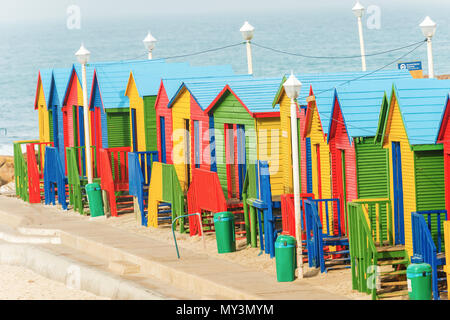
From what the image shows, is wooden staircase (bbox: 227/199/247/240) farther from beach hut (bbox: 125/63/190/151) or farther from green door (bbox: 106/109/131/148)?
green door (bbox: 106/109/131/148)

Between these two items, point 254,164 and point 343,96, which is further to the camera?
point 254,164

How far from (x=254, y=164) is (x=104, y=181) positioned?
7.18m

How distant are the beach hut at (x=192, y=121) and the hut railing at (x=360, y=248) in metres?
7.61

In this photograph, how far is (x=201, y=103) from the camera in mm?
24328

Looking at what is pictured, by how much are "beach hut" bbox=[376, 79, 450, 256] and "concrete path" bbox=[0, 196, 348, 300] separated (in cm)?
200

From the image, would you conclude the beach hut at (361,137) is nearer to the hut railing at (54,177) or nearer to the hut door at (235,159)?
the hut door at (235,159)

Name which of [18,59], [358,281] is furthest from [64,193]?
[18,59]

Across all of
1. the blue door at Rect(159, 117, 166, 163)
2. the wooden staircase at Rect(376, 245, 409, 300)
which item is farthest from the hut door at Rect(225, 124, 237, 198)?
the wooden staircase at Rect(376, 245, 409, 300)

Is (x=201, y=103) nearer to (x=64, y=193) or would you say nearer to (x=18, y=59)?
(x=64, y=193)

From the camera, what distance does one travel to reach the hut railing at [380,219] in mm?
17469

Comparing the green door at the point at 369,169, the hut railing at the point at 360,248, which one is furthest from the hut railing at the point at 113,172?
the hut railing at the point at 360,248

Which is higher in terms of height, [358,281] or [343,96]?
[343,96]

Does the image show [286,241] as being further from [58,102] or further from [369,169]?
[58,102]

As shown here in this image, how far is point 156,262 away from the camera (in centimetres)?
1967
